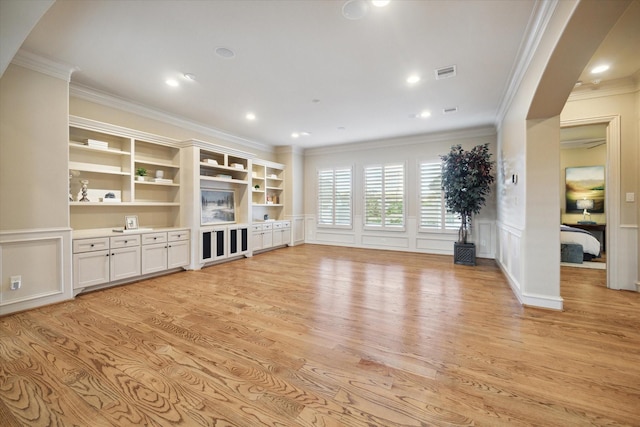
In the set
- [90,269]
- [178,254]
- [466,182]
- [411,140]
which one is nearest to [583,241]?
[466,182]

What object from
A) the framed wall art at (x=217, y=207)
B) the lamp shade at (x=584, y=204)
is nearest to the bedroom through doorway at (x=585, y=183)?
the lamp shade at (x=584, y=204)

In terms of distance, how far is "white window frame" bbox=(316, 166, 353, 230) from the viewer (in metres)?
7.52

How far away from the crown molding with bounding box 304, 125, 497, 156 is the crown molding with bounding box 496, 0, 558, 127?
6.58 ft

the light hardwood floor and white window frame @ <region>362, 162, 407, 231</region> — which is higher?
white window frame @ <region>362, 162, 407, 231</region>

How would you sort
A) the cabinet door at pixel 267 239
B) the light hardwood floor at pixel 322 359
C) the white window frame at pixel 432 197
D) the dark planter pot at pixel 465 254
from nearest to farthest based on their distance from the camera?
the light hardwood floor at pixel 322 359 < the dark planter pot at pixel 465 254 < the white window frame at pixel 432 197 < the cabinet door at pixel 267 239

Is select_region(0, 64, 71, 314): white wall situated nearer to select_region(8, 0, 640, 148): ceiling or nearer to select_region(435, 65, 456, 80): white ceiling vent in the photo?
select_region(8, 0, 640, 148): ceiling

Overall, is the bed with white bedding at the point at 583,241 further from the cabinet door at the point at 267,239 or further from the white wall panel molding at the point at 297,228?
the cabinet door at the point at 267,239

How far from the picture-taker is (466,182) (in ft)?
16.8

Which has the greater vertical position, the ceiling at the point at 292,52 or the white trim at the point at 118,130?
the ceiling at the point at 292,52

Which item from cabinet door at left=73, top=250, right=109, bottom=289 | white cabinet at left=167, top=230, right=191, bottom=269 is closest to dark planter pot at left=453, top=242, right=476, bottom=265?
white cabinet at left=167, top=230, right=191, bottom=269

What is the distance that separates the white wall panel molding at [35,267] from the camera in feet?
9.52

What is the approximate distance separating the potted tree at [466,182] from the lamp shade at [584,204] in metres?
4.49

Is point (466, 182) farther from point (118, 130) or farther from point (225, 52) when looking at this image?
point (118, 130)

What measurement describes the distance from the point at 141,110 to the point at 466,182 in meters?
6.03
